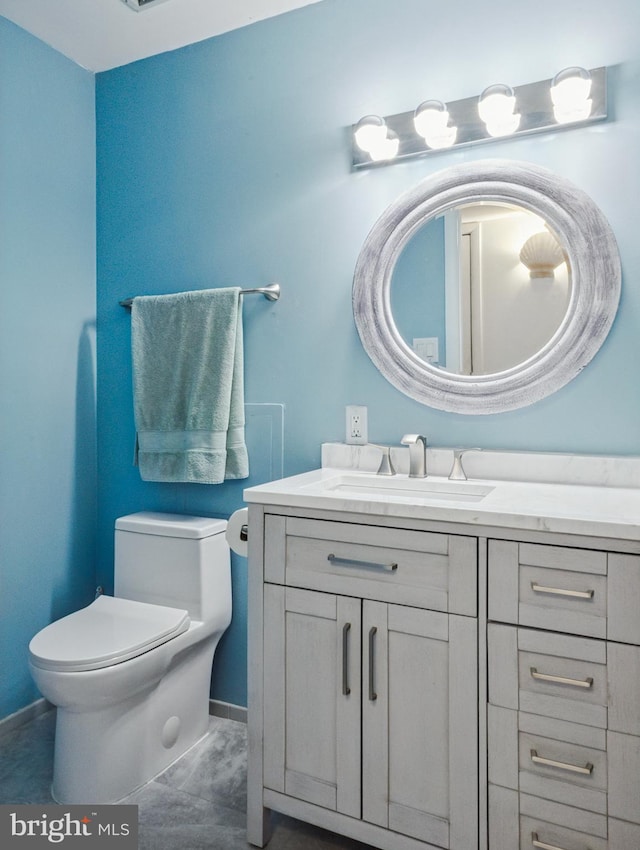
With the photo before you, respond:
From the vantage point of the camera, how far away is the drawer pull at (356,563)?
1.32m

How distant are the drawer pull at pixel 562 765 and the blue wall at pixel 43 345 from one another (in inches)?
66.7

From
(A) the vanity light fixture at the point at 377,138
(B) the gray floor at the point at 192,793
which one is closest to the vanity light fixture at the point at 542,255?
(A) the vanity light fixture at the point at 377,138

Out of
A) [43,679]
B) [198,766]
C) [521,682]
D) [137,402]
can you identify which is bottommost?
[198,766]

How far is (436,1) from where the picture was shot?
5.78ft

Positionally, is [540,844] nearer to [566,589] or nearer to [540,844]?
[540,844]

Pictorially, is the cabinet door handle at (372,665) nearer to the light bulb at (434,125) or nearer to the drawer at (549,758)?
the drawer at (549,758)

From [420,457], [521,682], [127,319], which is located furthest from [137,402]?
[521,682]

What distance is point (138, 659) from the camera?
1623 millimetres

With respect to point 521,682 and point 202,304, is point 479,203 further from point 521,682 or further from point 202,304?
point 521,682

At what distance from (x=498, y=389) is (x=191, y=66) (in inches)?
62.6

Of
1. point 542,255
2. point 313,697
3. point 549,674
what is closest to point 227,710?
point 313,697

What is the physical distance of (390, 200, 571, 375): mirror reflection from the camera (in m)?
1.65

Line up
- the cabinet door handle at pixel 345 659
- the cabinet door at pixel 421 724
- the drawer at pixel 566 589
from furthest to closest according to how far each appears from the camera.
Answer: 1. the cabinet door handle at pixel 345 659
2. the cabinet door at pixel 421 724
3. the drawer at pixel 566 589

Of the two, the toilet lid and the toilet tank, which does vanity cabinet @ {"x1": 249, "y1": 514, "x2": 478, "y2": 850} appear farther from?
the toilet tank
